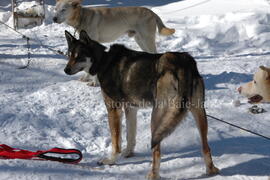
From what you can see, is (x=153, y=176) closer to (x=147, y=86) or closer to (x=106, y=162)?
(x=106, y=162)

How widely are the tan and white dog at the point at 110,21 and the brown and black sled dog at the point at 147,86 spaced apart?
2660mm

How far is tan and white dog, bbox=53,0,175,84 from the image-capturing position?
20.9 feet

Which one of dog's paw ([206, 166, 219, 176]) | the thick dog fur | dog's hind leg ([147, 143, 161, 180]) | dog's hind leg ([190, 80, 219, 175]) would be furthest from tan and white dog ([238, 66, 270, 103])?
the thick dog fur

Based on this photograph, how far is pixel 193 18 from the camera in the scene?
1059 centimetres

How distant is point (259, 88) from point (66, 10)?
13.7 ft

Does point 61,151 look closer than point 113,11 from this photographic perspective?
Yes

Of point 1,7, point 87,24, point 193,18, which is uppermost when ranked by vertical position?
point 87,24

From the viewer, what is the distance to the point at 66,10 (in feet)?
21.1

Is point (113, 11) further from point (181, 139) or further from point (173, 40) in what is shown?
point (181, 139)

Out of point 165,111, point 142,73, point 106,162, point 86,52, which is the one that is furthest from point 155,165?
point 86,52

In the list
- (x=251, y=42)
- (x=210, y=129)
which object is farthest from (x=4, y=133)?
(x=251, y=42)

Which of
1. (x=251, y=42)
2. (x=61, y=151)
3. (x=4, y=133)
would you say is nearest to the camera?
(x=61, y=151)

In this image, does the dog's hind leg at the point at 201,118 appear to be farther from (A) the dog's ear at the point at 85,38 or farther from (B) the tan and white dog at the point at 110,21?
(B) the tan and white dog at the point at 110,21

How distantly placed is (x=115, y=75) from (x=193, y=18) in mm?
7565
